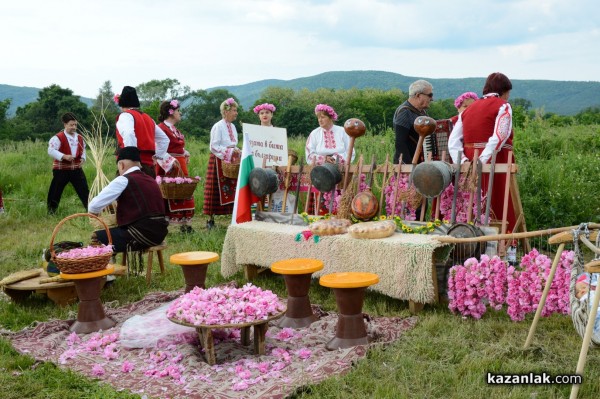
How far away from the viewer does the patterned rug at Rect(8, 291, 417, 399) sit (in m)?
3.42

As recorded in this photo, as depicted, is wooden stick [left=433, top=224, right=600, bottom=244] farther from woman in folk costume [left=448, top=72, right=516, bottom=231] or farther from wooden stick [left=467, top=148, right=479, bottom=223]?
woman in folk costume [left=448, top=72, right=516, bottom=231]

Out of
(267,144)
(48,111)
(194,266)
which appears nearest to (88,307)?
(194,266)

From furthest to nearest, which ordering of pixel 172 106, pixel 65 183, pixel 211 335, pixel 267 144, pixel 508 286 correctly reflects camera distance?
pixel 65 183 < pixel 172 106 < pixel 267 144 < pixel 508 286 < pixel 211 335

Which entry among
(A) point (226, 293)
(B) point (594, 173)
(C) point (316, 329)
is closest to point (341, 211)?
(C) point (316, 329)

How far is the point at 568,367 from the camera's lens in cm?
344

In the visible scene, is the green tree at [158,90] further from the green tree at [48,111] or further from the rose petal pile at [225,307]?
the rose petal pile at [225,307]

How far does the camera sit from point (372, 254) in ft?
15.6

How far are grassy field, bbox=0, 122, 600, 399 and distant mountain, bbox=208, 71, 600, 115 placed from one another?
33.5m

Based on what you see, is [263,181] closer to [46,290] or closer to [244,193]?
[244,193]

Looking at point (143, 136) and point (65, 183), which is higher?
point (143, 136)

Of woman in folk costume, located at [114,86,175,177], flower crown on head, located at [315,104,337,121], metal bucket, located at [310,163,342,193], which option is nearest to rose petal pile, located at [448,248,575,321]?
metal bucket, located at [310,163,342,193]

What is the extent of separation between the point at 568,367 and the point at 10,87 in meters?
104

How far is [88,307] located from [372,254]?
2.30 m

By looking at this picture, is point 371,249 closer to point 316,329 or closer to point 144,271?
point 316,329
